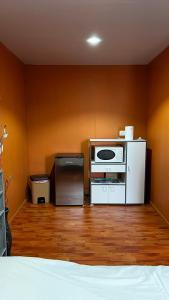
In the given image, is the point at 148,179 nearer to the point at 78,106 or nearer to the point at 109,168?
the point at 109,168

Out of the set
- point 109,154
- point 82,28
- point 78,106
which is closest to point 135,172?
point 109,154

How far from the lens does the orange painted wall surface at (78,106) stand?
447 centimetres

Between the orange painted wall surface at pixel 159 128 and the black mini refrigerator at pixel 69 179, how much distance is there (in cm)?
123

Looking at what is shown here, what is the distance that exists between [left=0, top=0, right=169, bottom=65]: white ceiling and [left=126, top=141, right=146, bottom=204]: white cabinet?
1.48m

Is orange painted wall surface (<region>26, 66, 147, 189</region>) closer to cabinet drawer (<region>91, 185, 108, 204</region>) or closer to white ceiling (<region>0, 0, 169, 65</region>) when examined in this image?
white ceiling (<region>0, 0, 169, 65</region>)

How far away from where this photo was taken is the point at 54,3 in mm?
2096

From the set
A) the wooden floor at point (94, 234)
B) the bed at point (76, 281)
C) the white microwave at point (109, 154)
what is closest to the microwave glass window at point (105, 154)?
the white microwave at point (109, 154)

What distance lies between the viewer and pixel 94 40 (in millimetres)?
3043

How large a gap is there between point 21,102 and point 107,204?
232 centimetres

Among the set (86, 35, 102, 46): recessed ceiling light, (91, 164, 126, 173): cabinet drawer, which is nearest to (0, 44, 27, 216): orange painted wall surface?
A: (86, 35, 102, 46): recessed ceiling light

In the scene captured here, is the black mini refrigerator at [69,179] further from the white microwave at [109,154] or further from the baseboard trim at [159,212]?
the baseboard trim at [159,212]

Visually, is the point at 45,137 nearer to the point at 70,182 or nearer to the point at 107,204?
→ the point at 70,182

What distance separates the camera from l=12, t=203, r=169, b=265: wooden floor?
2590mm

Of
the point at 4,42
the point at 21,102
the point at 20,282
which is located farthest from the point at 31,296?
the point at 21,102
